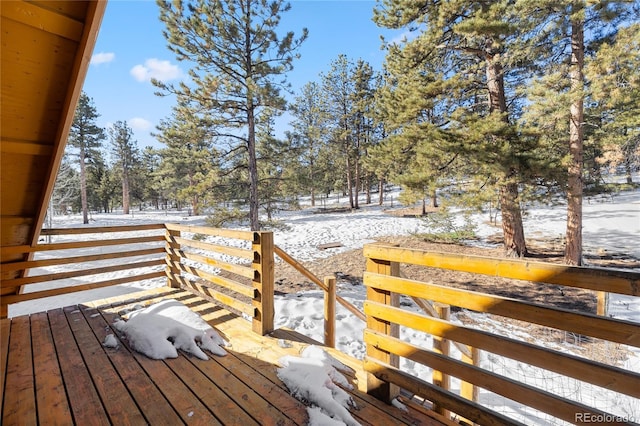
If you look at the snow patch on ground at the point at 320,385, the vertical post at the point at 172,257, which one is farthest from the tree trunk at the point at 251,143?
the snow patch on ground at the point at 320,385

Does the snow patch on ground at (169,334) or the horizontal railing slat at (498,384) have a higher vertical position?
the horizontal railing slat at (498,384)

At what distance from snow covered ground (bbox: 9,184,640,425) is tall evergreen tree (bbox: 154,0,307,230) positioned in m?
3.71

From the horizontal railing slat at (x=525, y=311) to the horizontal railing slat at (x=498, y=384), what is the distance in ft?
1.07

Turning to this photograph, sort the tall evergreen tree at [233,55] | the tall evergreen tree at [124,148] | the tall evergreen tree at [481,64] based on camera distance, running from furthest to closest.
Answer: the tall evergreen tree at [124,148]
the tall evergreen tree at [233,55]
the tall evergreen tree at [481,64]

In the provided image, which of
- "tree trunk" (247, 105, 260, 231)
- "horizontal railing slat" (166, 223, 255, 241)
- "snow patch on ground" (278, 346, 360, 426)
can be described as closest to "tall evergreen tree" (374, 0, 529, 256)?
"tree trunk" (247, 105, 260, 231)

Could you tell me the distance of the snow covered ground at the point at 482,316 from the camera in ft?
11.0

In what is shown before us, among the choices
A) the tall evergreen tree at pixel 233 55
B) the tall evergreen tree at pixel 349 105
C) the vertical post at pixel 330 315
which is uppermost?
the tall evergreen tree at pixel 349 105

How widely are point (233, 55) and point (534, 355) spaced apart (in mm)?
9155


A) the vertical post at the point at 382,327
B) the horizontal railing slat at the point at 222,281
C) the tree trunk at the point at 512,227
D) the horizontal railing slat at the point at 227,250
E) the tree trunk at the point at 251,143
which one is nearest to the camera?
the vertical post at the point at 382,327

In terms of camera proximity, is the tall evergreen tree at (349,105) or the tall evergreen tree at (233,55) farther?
the tall evergreen tree at (349,105)

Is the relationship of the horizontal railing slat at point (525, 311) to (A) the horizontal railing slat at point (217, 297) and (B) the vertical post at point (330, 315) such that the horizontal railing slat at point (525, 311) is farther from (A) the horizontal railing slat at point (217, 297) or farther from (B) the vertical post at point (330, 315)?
(A) the horizontal railing slat at point (217, 297)

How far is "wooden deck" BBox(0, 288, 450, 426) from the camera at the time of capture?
1748 millimetres

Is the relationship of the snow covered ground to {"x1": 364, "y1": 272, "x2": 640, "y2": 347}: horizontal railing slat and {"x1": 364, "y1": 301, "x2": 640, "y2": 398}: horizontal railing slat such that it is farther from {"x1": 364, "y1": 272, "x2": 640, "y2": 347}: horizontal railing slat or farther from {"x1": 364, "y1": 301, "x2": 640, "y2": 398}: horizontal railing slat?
{"x1": 364, "y1": 272, "x2": 640, "y2": 347}: horizontal railing slat

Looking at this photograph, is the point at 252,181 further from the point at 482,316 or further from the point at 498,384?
the point at 498,384
